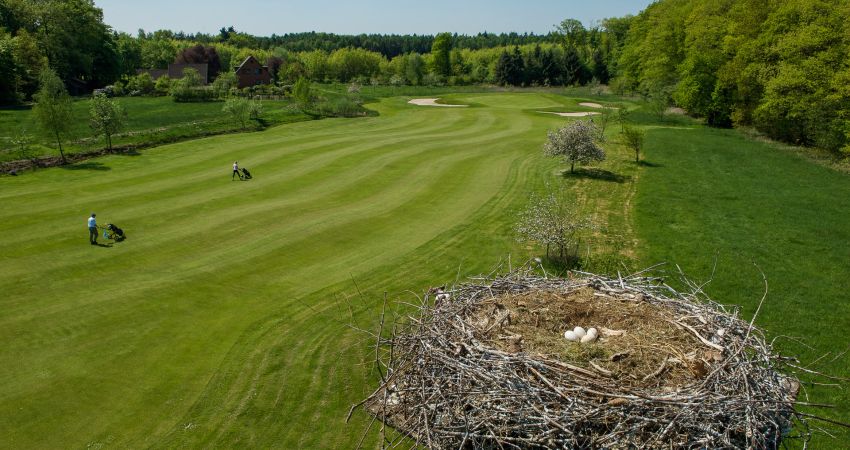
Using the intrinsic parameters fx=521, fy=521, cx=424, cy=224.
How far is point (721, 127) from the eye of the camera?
210ft

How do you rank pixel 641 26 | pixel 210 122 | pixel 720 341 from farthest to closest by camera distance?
pixel 641 26, pixel 210 122, pixel 720 341

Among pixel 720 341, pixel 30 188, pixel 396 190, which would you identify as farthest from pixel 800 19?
pixel 30 188

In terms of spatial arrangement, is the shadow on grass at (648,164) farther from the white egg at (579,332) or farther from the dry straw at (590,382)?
the white egg at (579,332)

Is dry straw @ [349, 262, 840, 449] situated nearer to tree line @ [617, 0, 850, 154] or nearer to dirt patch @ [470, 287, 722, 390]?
dirt patch @ [470, 287, 722, 390]

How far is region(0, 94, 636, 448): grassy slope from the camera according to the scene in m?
13.3

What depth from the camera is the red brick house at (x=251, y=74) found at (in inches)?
4151

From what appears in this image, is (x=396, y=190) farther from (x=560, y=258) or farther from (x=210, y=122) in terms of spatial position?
(x=210, y=122)

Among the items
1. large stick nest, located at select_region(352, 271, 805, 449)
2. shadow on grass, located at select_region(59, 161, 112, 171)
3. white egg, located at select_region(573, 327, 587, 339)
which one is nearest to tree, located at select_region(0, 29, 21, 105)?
shadow on grass, located at select_region(59, 161, 112, 171)

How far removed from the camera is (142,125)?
56.2m

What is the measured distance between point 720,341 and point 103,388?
601 inches

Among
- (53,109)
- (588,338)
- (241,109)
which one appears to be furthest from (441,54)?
(588,338)

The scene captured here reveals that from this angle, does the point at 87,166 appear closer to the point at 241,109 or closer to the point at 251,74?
the point at 241,109

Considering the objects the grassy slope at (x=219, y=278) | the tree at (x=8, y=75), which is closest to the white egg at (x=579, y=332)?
the grassy slope at (x=219, y=278)

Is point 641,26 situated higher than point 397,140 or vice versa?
point 641,26
